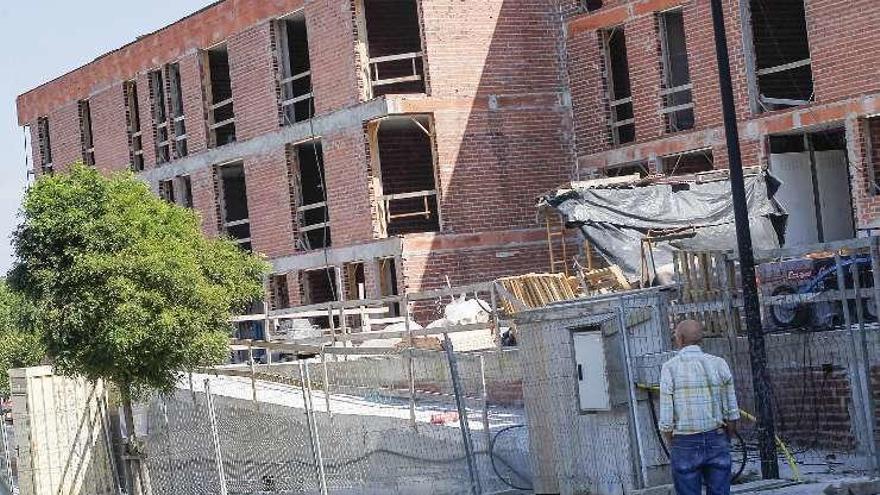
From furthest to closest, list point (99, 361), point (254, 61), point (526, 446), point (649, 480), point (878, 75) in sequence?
1. point (254, 61)
2. point (878, 75)
3. point (99, 361)
4. point (526, 446)
5. point (649, 480)

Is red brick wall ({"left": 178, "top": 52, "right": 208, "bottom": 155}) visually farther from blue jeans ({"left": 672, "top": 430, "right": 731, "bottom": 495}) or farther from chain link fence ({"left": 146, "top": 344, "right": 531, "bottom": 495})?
blue jeans ({"left": 672, "top": 430, "right": 731, "bottom": 495})

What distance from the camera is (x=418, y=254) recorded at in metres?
33.3

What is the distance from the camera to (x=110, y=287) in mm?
20391

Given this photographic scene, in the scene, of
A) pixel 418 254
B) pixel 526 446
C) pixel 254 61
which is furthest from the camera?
pixel 254 61

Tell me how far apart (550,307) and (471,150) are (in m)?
18.9

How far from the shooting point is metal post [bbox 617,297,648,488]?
14625mm

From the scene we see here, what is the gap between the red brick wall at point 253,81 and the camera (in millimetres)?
37031

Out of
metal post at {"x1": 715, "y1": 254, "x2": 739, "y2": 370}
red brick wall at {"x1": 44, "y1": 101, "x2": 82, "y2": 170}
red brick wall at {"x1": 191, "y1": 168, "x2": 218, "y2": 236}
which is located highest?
red brick wall at {"x1": 44, "y1": 101, "x2": 82, "y2": 170}

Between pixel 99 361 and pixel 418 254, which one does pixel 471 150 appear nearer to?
pixel 418 254

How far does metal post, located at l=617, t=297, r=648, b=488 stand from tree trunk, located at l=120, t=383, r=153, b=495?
352 inches

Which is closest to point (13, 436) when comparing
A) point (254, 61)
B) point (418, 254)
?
point (418, 254)

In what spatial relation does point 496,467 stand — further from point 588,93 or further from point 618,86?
point 618,86

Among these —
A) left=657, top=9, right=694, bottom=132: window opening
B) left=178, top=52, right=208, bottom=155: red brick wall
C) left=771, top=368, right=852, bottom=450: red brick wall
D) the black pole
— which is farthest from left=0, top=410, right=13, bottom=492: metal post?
left=178, top=52, right=208, bottom=155: red brick wall

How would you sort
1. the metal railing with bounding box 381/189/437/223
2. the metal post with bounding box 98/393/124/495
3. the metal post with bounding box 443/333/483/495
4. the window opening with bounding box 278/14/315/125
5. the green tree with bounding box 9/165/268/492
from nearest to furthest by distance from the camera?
1. the metal post with bounding box 443/333/483/495
2. the green tree with bounding box 9/165/268/492
3. the metal post with bounding box 98/393/124/495
4. the metal railing with bounding box 381/189/437/223
5. the window opening with bounding box 278/14/315/125
